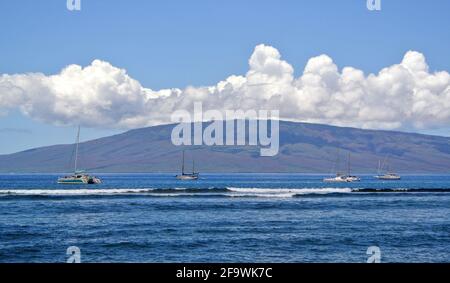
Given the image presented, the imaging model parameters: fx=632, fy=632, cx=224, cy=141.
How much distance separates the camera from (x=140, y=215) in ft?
192

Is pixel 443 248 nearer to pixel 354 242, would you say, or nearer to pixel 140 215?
pixel 354 242

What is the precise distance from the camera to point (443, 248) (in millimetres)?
34625

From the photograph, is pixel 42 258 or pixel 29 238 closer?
pixel 42 258

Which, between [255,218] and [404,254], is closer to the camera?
[404,254]

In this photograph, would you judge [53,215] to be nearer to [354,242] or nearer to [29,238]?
[29,238]

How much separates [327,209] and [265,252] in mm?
33987
